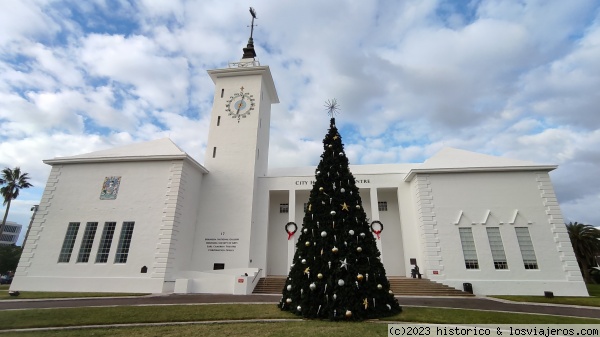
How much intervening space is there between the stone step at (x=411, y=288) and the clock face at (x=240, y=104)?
1388 cm

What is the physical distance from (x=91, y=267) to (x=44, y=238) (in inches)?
162

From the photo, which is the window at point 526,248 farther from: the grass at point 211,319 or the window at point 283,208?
the window at point 283,208

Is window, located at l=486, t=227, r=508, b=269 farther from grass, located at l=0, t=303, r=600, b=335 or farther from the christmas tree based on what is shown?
the christmas tree

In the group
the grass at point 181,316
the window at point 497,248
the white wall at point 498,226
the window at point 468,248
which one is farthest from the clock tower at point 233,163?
the window at point 497,248

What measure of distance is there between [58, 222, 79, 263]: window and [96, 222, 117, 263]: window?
190 centimetres

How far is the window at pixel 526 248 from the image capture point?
17625mm

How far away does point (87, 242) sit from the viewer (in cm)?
1838

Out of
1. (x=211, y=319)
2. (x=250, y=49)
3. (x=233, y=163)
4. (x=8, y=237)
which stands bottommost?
(x=211, y=319)

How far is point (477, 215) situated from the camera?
18.9 metres

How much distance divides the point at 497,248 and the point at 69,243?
2736 centimetres

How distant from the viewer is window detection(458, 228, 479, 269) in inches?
708

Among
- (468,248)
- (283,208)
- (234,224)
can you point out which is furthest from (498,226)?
(234,224)

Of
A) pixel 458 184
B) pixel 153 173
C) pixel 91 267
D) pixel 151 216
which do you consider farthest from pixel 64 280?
pixel 458 184

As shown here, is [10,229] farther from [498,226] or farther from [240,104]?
[498,226]
